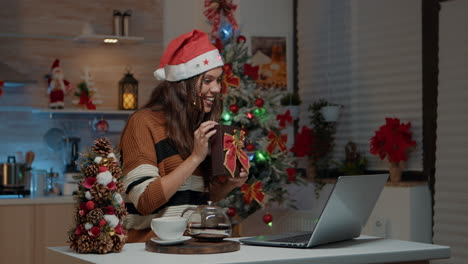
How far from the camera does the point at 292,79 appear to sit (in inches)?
226

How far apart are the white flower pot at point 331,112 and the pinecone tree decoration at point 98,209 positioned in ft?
10.7

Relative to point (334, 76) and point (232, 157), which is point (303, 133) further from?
point (232, 157)

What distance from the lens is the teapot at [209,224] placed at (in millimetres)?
2080

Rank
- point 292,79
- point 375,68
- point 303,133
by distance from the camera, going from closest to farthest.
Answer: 1. point 375,68
2. point 303,133
3. point 292,79

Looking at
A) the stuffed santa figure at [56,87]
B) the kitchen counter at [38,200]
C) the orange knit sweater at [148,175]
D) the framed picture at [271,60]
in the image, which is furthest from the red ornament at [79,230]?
the framed picture at [271,60]

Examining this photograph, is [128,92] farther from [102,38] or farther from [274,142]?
[274,142]

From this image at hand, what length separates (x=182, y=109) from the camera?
2676mm

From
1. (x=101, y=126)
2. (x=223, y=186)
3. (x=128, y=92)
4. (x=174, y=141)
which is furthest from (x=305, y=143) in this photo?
(x=174, y=141)

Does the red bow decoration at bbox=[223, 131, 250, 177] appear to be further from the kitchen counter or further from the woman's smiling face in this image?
the kitchen counter

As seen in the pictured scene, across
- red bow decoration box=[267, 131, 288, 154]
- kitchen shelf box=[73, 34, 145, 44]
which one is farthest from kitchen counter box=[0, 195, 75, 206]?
red bow decoration box=[267, 131, 288, 154]

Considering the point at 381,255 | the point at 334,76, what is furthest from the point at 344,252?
the point at 334,76

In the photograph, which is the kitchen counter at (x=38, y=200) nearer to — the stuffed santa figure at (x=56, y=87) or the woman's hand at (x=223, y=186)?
the stuffed santa figure at (x=56, y=87)

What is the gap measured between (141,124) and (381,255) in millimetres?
995

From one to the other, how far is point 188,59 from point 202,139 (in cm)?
44
